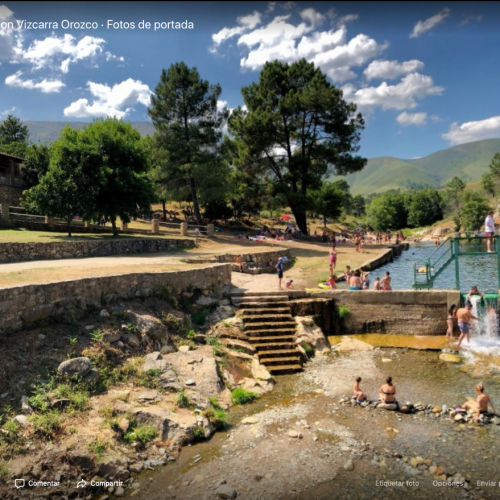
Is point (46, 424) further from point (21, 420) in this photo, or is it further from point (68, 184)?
point (68, 184)

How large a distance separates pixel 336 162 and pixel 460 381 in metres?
31.0

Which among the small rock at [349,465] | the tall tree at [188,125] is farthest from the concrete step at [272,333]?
the tall tree at [188,125]

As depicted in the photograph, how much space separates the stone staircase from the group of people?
2.66 metres

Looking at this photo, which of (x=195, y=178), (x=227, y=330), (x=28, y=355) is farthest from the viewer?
(x=195, y=178)

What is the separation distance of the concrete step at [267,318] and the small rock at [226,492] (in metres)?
7.94

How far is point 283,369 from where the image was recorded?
1226cm

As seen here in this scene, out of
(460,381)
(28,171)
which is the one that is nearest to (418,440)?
(460,381)

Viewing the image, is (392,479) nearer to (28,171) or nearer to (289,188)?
(289,188)

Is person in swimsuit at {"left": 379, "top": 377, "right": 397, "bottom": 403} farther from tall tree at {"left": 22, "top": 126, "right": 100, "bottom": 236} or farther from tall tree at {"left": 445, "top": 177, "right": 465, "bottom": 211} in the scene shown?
tall tree at {"left": 445, "top": 177, "right": 465, "bottom": 211}

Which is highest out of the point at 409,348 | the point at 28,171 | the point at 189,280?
the point at 28,171

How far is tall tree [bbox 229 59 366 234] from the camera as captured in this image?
37031 mm

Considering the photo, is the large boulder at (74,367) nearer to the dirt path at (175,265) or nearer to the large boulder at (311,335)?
the dirt path at (175,265)

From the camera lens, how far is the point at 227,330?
45.5 ft

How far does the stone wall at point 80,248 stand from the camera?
18.6 m
